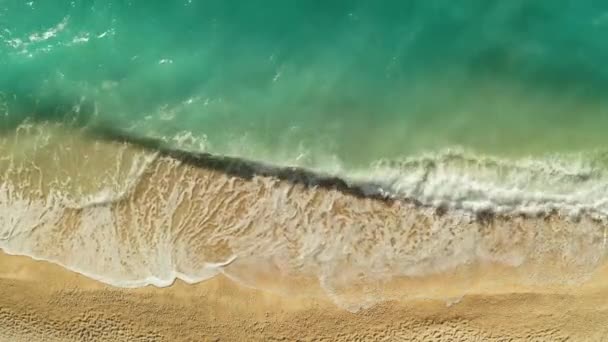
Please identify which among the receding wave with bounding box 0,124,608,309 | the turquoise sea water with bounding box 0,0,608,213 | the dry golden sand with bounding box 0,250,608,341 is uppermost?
the turquoise sea water with bounding box 0,0,608,213

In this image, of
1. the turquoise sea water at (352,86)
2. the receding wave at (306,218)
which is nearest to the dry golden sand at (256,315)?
the receding wave at (306,218)

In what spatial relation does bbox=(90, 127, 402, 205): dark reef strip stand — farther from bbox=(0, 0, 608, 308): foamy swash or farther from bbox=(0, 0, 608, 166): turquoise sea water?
bbox=(0, 0, 608, 166): turquoise sea water

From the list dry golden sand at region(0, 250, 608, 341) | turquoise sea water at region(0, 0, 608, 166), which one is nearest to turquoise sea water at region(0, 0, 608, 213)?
turquoise sea water at region(0, 0, 608, 166)

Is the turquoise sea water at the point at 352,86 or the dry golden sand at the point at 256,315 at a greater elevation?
the turquoise sea water at the point at 352,86

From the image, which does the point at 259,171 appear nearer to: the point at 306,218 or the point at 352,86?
the point at 306,218

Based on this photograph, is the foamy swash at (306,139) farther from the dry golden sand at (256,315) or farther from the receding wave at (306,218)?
the dry golden sand at (256,315)

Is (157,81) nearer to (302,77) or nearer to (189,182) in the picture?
(189,182)
